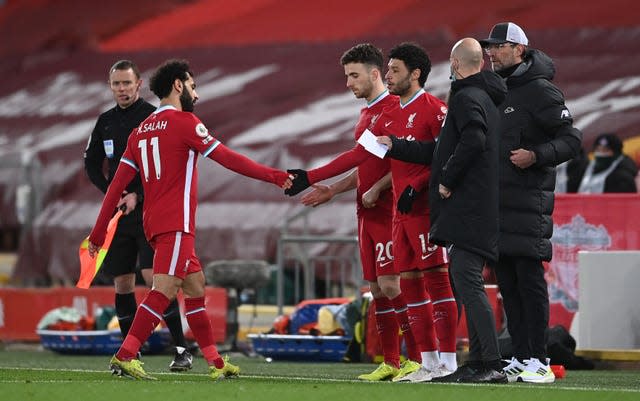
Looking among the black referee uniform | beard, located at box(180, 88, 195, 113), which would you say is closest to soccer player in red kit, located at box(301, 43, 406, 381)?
beard, located at box(180, 88, 195, 113)

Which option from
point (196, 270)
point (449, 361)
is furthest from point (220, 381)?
point (449, 361)

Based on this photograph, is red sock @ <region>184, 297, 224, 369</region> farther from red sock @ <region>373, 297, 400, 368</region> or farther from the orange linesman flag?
red sock @ <region>373, 297, 400, 368</region>

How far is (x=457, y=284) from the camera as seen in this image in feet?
29.4

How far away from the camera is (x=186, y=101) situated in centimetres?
948

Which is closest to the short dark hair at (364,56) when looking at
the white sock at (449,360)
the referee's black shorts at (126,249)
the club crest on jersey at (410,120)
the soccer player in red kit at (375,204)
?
the soccer player in red kit at (375,204)

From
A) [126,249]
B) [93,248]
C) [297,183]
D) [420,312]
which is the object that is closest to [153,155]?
[93,248]

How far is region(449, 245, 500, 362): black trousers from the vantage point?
8906 mm

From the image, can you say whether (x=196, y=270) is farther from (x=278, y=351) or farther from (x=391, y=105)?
(x=278, y=351)

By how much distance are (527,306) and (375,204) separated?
1086 millimetres

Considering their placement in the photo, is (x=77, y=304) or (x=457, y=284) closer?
(x=457, y=284)

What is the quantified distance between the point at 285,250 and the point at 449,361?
7793 mm

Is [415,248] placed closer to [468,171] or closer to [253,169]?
[468,171]

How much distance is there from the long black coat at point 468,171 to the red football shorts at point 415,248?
204mm

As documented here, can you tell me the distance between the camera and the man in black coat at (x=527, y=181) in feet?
30.8
